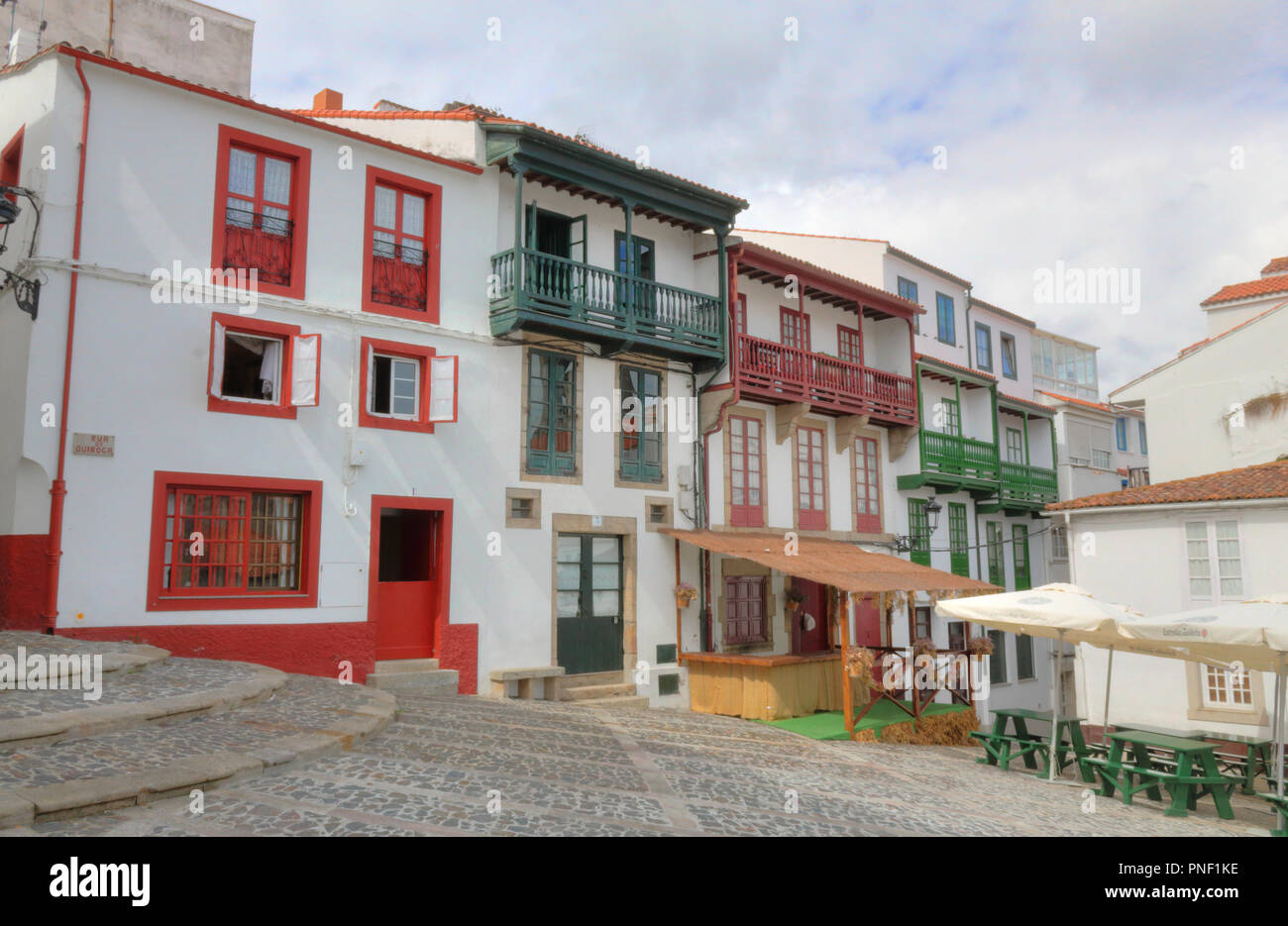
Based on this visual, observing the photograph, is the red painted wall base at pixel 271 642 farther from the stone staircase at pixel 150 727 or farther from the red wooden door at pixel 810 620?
the red wooden door at pixel 810 620

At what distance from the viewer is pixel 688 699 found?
1683 centimetres

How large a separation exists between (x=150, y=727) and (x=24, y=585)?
3846 millimetres

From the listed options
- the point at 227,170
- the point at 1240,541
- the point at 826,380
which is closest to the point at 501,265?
the point at 227,170

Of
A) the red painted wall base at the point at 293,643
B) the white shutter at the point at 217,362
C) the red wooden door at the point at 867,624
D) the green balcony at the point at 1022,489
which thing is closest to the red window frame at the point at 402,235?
the white shutter at the point at 217,362

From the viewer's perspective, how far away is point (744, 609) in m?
18.6

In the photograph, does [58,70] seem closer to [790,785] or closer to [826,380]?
[790,785]

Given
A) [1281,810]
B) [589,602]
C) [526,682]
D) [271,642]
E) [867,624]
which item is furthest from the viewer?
[867,624]

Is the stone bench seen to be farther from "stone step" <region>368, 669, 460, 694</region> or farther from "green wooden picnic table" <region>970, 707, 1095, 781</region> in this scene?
"green wooden picnic table" <region>970, 707, 1095, 781</region>

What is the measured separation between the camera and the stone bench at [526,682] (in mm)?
14375

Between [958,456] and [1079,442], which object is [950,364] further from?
[1079,442]

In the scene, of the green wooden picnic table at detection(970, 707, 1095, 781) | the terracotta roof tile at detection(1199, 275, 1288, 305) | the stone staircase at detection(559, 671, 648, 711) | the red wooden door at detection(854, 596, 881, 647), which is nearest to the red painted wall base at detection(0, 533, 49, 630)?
the stone staircase at detection(559, 671, 648, 711)

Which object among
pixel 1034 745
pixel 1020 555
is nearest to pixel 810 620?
pixel 1034 745

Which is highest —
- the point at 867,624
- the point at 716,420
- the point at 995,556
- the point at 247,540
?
the point at 716,420

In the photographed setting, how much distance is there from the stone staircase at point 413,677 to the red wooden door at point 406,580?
0.22 m
